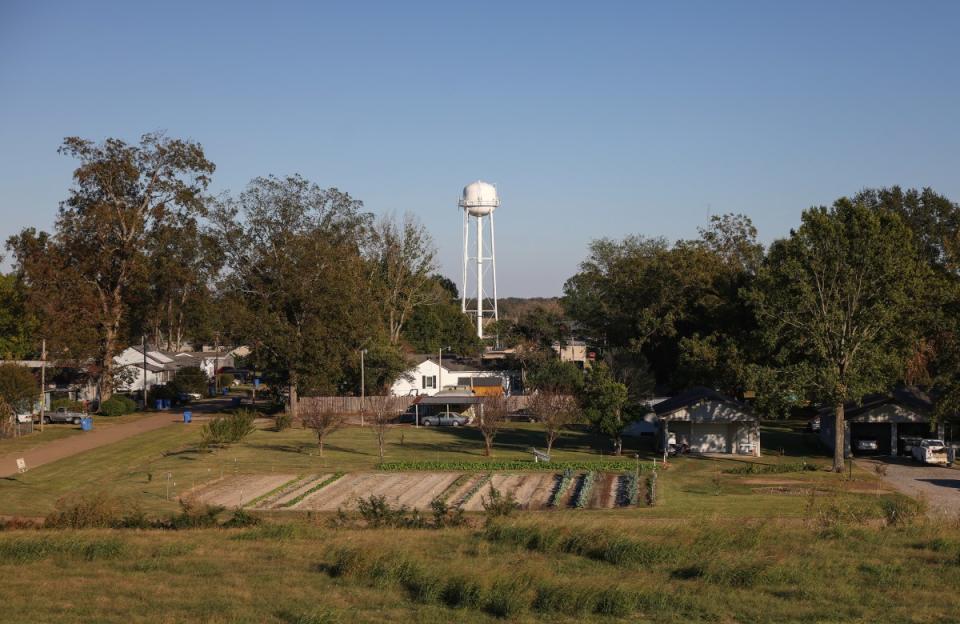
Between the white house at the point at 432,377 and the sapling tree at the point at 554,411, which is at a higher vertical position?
the white house at the point at 432,377

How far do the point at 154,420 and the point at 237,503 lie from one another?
33.2 m

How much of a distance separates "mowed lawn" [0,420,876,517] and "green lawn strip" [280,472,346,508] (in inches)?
79.8

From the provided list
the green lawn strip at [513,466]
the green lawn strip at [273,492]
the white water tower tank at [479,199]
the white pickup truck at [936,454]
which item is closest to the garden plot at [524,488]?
the green lawn strip at [513,466]

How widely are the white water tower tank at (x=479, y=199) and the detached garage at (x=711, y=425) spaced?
5987 cm

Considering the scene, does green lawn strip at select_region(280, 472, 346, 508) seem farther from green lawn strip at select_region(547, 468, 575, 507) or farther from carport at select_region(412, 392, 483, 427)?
carport at select_region(412, 392, 483, 427)

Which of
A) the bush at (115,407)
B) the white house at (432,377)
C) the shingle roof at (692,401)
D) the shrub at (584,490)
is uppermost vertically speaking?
the white house at (432,377)

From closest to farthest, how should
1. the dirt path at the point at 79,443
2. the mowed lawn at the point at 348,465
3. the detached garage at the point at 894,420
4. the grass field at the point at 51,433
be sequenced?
the mowed lawn at the point at 348,465 < the dirt path at the point at 79,443 < the detached garage at the point at 894,420 < the grass field at the point at 51,433

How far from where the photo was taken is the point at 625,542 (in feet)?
65.3

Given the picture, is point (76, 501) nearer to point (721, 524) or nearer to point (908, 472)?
point (721, 524)

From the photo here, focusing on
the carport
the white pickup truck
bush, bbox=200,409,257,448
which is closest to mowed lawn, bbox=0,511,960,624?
the white pickup truck

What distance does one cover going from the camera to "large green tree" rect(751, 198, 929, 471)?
141ft

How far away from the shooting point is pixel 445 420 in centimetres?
6297

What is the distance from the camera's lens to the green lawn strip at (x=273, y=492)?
114ft

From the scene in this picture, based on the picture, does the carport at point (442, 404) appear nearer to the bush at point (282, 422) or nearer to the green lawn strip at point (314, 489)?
the bush at point (282, 422)
